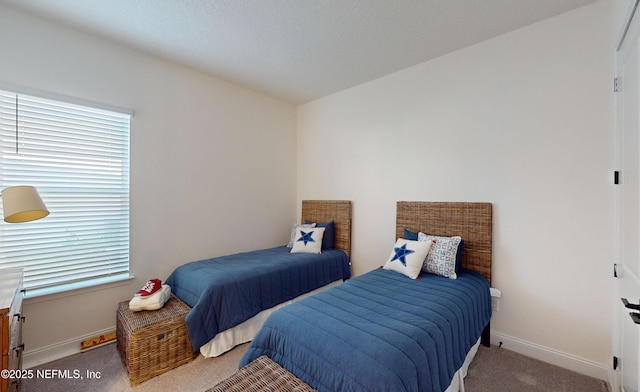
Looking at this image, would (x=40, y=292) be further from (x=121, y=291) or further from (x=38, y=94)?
(x=38, y=94)

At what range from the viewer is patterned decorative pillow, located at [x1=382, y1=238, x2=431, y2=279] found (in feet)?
7.55

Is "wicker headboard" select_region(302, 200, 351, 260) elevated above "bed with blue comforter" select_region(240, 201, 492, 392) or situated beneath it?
elevated above

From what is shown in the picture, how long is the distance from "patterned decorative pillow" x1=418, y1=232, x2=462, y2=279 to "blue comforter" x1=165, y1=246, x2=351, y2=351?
46.2 inches

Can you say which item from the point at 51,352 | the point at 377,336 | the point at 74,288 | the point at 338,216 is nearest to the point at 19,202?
the point at 74,288

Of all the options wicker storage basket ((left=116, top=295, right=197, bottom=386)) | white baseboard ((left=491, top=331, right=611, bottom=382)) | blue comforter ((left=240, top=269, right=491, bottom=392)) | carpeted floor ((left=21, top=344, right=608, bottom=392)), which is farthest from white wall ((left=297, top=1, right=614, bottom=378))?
wicker storage basket ((left=116, top=295, right=197, bottom=386))

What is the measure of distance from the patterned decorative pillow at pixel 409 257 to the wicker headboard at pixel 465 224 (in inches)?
13.6

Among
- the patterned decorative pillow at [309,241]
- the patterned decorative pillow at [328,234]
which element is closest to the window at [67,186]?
the patterned decorative pillow at [309,241]

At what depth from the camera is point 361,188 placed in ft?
11.0

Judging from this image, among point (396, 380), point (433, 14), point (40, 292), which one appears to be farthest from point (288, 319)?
point (433, 14)

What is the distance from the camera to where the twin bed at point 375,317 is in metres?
1.28

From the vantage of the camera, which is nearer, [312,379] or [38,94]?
[312,379]

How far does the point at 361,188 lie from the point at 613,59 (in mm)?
2310

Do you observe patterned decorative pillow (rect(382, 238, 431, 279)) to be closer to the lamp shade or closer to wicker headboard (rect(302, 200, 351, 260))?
wicker headboard (rect(302, 200, 351, 260))

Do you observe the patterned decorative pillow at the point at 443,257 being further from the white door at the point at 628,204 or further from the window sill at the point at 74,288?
the window sill at the point at 74,288
